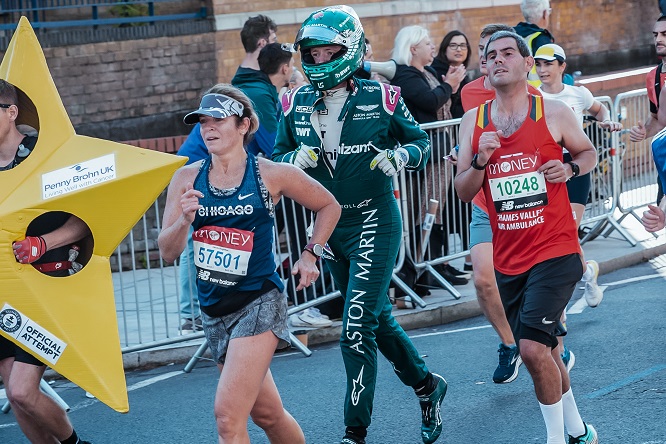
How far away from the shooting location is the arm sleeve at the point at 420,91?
949 centimetres

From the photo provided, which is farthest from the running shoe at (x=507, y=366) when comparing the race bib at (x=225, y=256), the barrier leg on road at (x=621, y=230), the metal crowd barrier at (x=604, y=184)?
the barrier leg on road at (x=621, y=230)

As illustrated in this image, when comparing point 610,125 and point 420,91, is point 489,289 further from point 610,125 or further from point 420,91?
point 420,91

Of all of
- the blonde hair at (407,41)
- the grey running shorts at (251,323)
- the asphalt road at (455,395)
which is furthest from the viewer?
the blonde hair at (407,41)

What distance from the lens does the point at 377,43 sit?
51.5 feet

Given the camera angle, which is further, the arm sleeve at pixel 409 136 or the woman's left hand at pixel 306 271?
the arm sleeve at pixel 409 136

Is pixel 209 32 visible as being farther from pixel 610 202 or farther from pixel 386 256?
pixel 386 256

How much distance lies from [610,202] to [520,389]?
197 inches

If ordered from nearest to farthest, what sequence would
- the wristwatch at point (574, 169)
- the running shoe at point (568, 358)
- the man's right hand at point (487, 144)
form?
1. the man's right hand at point (487, 144)
2. the wristwatch at point (574, 169)
3. the running shoe at point (568, 358)

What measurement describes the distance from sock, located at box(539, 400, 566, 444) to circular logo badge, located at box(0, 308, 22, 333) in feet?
7.99

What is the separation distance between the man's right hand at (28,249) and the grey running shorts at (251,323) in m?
0.79

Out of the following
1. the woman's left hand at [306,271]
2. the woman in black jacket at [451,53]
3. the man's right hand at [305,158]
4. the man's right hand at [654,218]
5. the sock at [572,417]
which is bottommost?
the sock at [572,417]

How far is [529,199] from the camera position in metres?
5.62

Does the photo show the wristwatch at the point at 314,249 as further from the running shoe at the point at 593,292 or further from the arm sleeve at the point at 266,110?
the running shoe at the point at 593,292

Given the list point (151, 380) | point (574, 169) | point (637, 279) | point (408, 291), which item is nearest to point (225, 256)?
point (574, 169)
